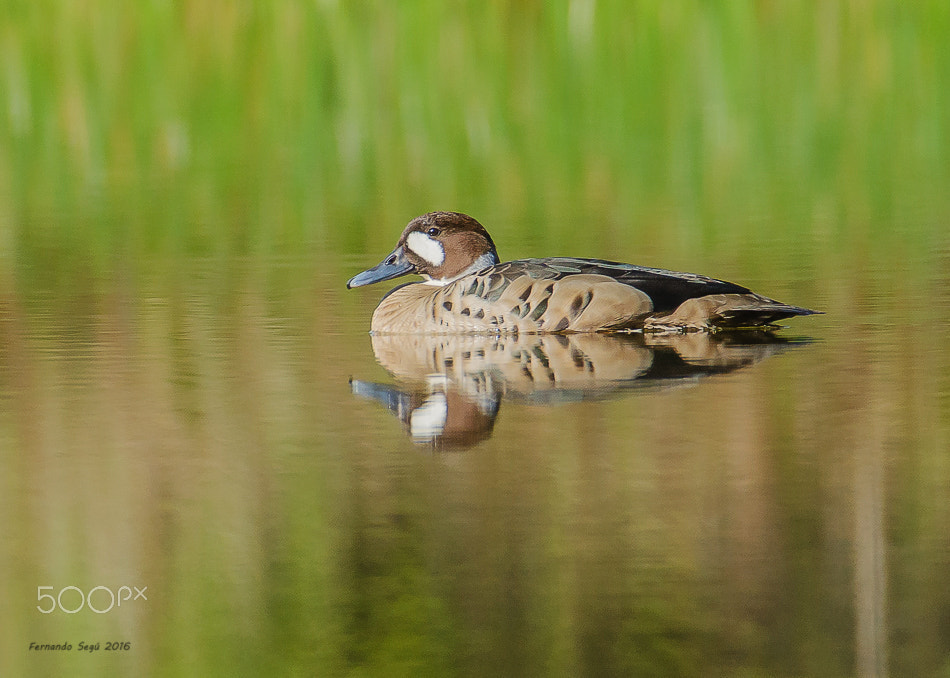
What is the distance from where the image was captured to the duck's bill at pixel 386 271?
33.1ft

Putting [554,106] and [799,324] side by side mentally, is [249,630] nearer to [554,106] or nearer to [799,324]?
[799,324]

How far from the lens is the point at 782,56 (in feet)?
61.4

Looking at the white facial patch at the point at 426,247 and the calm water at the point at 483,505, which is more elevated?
the white facial patch at the point at 426,247

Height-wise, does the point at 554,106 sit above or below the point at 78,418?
above

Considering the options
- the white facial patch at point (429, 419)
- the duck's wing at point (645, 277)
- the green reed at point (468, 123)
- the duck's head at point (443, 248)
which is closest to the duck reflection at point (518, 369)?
the white facial patch at point (429, 419)

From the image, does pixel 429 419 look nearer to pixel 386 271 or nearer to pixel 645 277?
pixel 645 277

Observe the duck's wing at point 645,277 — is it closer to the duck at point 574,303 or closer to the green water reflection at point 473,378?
the duck at point 574,303

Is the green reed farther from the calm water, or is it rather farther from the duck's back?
the calm water

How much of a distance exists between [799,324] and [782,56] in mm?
10264

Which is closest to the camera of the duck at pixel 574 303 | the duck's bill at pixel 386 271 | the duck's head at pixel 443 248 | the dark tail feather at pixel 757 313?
the dark tail feather at pixel 757 313

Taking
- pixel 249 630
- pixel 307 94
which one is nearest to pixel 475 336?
pixel 249 630

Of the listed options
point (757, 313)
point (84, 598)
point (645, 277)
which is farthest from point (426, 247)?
point (84, 598)

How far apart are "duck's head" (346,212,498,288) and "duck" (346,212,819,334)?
0.50 metres

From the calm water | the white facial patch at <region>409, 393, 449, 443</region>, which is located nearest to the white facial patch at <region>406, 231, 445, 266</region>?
the calm water
